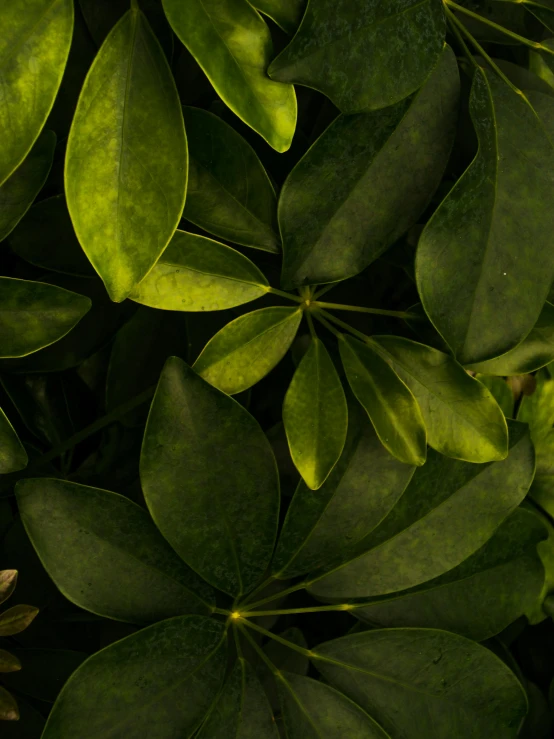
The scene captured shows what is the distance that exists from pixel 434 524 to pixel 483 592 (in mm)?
117

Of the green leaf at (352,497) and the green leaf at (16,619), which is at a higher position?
the green leaf at (352,497)

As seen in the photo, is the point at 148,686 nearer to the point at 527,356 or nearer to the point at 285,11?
the point at 527,356

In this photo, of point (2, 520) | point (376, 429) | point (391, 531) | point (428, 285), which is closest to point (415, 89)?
point (428, 285)

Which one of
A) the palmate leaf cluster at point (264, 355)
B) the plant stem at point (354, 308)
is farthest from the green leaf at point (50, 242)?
the plant stem at point (354, 308)

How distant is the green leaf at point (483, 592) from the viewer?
831 mm

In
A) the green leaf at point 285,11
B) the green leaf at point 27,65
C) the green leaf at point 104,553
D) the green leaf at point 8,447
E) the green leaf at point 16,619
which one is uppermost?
the green leaf at point 285,11

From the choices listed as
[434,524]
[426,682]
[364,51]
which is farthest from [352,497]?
[364,51]

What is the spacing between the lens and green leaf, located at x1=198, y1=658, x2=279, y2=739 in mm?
707

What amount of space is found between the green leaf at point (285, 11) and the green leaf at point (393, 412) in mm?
310

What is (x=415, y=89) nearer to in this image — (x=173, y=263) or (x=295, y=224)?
(x=295, y=224)

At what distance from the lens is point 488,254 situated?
67 centimetres

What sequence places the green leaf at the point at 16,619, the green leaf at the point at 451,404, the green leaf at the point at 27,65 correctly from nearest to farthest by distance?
the green leaf at the point at 27,65
the green leaf at the point at 16,619
the green leaf at the point at 451,404

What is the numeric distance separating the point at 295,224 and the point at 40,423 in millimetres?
374

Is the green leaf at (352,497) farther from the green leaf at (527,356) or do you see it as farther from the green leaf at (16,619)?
the green leaf at (16,619)
